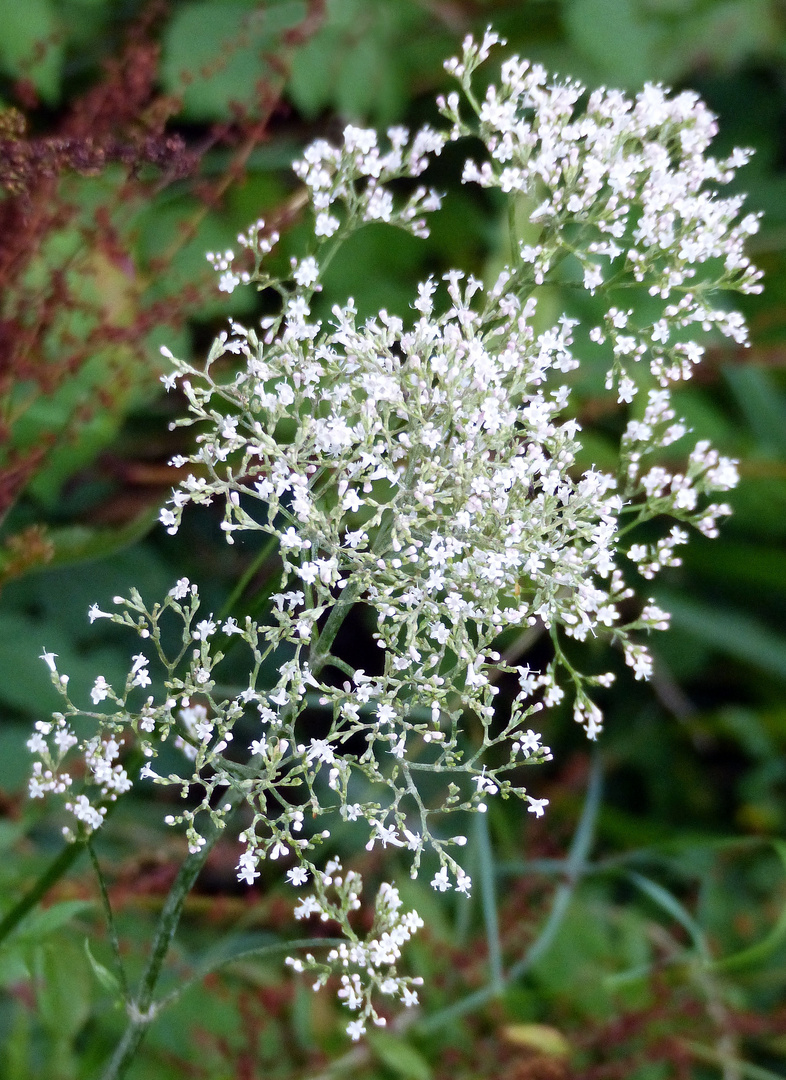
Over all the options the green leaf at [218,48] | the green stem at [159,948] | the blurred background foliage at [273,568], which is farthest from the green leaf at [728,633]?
the green stem at [159,948]

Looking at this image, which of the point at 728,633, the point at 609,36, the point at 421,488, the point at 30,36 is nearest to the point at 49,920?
the point at 421,488

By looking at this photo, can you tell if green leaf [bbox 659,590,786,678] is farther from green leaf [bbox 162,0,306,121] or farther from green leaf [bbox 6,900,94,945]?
green leaf [bbox 6,900,94,945]

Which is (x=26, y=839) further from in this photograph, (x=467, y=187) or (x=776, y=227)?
(x=776, y=227)

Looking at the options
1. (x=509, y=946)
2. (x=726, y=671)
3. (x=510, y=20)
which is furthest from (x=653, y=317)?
(x=509, y=946)

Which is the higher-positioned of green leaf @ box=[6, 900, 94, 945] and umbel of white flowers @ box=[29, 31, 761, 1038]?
umbel of white flowers @ box=[29, 31, 761, 1038]

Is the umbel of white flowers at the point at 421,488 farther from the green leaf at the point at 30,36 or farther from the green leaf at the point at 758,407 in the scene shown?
the green leaf at the point at 758,407

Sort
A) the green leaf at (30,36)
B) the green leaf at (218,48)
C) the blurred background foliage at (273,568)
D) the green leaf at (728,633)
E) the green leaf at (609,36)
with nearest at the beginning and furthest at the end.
→ the blurred background foliage at (273,568) < the green leaf at (30,36) < the green leaf at (218,48) < the green leaf at (609,36) < the green leaf at (728,633)

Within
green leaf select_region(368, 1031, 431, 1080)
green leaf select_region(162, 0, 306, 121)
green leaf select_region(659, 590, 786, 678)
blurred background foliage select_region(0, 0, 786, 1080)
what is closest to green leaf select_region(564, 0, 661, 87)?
blurred background foliage select_region(0, 0, 786, 1080)

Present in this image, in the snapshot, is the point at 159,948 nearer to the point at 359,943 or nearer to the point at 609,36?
the point at 359,943
